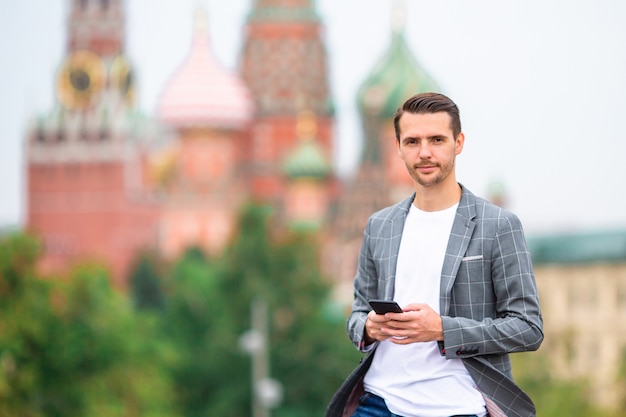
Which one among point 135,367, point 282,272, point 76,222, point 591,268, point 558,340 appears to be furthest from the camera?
point 76,222

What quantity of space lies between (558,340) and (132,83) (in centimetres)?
4065

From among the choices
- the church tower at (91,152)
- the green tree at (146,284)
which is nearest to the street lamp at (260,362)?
the green tree at (146,284)

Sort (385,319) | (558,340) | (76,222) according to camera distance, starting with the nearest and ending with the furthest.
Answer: (385,319)
(558,340)
(76,222)

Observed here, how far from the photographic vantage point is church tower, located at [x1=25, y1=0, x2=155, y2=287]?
304 ft

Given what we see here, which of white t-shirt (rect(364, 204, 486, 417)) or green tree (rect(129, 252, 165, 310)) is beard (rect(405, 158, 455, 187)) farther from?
green tree (rect(129, 252, 165, 310))

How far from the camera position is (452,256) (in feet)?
14.0

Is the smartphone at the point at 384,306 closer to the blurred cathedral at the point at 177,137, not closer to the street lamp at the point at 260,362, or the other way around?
the street lamp at the point at 260,362

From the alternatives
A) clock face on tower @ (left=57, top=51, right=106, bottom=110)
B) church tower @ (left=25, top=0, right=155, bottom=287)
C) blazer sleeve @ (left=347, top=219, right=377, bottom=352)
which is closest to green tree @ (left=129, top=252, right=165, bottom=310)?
church tower @ (left=25, top=0, right=155, bottom=287)

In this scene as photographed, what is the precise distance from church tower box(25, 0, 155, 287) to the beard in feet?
286

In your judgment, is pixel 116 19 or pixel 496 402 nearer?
pixel 496 402

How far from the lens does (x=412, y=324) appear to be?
4.16 meters

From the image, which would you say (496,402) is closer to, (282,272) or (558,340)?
(282,272)

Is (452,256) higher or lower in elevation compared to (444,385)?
higher

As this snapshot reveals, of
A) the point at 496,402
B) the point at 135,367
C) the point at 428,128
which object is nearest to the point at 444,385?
the point at 496,402
